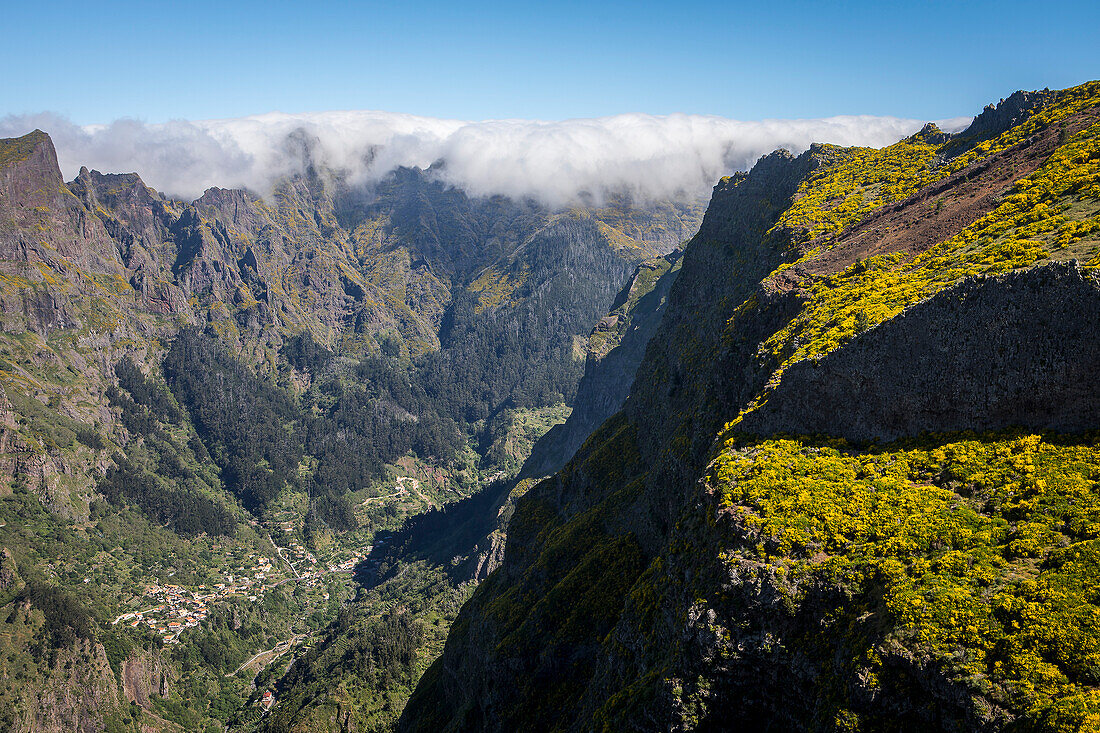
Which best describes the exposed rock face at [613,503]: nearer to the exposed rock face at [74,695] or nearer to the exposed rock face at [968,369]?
the exposed rock face at [968,369]

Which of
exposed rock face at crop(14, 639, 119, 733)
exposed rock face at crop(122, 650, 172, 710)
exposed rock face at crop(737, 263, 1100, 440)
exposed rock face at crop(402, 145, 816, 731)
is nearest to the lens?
exposed rock face at crop(737, 263, 1100, 440)

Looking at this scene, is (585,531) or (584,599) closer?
(584,599)

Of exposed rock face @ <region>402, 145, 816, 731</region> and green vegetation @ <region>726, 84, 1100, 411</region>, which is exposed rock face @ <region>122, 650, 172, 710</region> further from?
green vegetation @ <region>726, 84, 1100, 411</region>

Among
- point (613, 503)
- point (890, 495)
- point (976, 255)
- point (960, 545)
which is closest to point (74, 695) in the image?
point (613, 503)

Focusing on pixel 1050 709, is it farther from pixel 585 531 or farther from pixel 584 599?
pixel 585 531

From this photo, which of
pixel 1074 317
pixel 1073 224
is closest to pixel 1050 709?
pixel 1074 317

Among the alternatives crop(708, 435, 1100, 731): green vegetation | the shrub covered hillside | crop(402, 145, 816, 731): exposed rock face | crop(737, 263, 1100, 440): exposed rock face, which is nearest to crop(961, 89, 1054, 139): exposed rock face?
the shrub covered hillside
